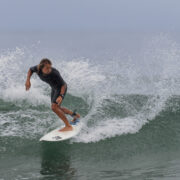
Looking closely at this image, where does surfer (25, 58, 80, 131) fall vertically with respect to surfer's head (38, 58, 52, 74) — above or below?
below

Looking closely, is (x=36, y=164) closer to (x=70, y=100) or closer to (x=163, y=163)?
(x=163, y=163)

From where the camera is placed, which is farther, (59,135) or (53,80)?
(59,135)

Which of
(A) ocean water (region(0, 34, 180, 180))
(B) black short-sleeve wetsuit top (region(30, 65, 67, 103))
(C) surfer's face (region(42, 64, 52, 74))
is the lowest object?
(A) ocean water (region(0, 34, 180, 180))

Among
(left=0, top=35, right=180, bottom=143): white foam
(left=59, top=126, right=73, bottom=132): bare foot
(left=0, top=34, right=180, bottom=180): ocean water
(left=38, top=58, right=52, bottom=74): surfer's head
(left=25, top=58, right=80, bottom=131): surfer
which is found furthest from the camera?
(left=0, top=35, right=180, bottom=143): white foam

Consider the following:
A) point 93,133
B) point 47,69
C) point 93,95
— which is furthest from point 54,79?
point 93,95

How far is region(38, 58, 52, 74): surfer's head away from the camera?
21.4 ft

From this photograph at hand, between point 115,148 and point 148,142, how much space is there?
2.83 feet

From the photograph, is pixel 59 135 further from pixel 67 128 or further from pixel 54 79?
pixel 54 79

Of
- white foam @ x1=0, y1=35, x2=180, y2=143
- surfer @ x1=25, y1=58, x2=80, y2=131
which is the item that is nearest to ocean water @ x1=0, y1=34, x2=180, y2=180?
white foam @ x1=0, y1=35, x2=180, y2=143

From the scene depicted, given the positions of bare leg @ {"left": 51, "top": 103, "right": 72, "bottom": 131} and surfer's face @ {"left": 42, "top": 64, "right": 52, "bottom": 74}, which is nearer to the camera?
surfer's face @ {"left": 42, "top": 64, "right": 52, "bottom": 74}

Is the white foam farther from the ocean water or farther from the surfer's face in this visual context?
the surfer's face

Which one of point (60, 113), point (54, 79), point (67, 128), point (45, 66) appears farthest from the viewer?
point (67, 128)

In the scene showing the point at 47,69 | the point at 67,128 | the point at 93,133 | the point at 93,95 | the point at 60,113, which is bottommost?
the point at 93,133

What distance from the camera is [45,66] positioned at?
658cm
